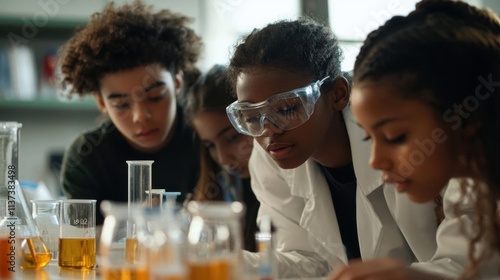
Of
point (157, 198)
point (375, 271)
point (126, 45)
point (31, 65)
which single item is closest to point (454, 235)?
point (375, 271)

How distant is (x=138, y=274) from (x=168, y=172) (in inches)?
74.3

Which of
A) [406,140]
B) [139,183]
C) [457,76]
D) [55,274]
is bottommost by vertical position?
[55,274]

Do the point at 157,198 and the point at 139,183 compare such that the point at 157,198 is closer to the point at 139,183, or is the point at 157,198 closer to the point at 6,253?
the point at 139,183

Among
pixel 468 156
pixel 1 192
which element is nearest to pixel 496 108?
pixel 468 156

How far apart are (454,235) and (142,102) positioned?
159cm

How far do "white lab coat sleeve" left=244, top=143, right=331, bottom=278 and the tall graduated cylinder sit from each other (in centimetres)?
51

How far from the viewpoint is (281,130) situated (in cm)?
198

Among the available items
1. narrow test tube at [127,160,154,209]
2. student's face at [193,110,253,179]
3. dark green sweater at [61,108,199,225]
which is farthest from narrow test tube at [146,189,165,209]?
dark green sweater at [61,108,199,225]

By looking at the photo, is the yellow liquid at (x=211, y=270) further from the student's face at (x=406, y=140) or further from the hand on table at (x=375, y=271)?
the student's face at (x=406, y=140)

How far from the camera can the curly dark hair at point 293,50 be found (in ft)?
6.61

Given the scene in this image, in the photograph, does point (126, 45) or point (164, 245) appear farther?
point (126, 45)

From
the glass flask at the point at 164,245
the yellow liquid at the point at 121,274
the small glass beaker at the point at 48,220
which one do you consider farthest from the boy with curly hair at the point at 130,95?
the glass flask at the point at 164,245

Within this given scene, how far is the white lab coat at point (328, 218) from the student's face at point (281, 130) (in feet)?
0.39

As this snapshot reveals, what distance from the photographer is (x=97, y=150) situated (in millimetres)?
3170
